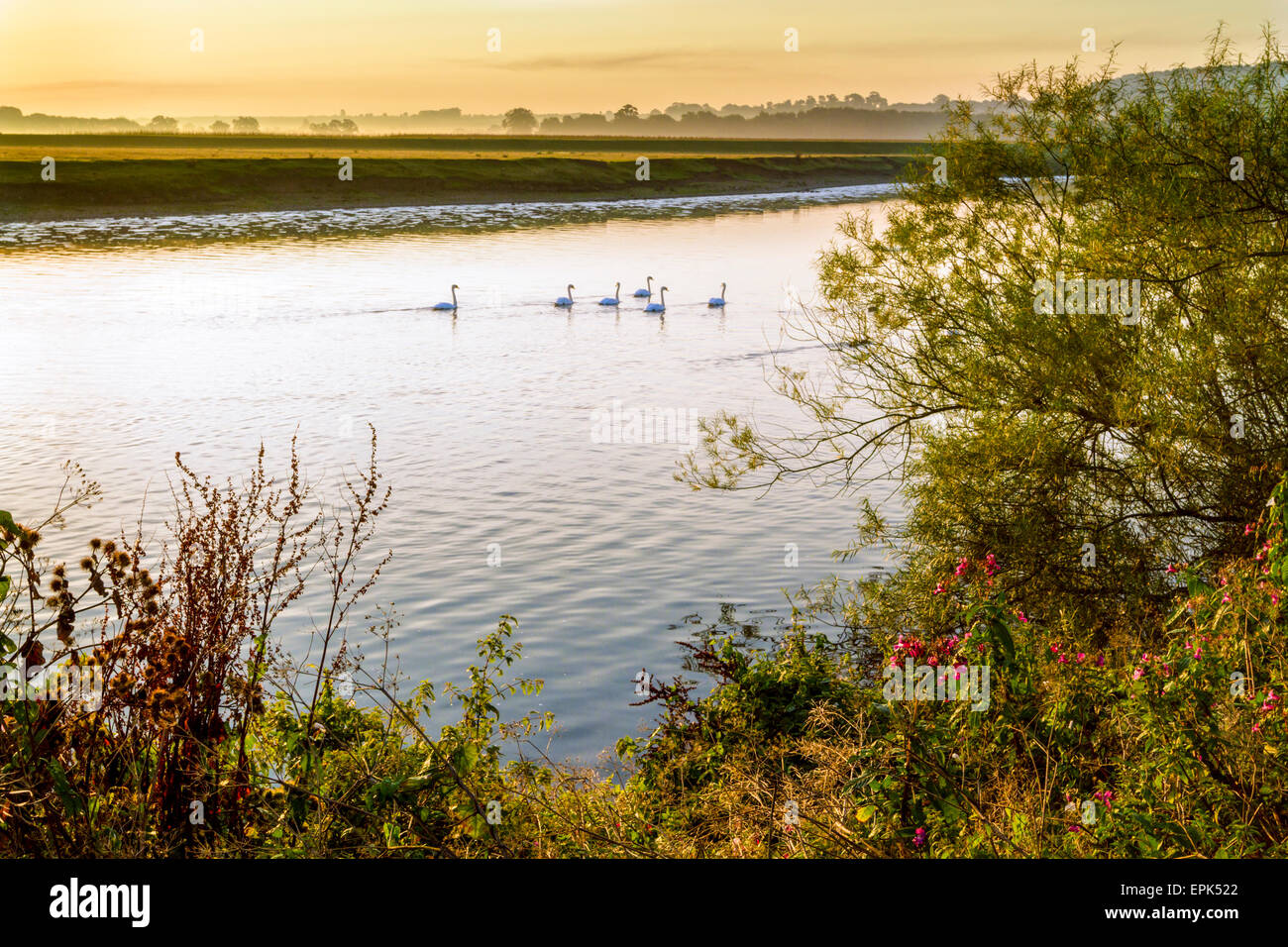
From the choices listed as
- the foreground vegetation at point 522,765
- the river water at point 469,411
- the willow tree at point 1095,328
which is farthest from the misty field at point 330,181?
the foreground vegetation at point 522,765

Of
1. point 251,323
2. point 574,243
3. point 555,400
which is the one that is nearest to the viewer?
point 555,400

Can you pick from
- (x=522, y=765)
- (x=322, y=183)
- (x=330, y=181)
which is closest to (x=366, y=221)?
(x=330, y=181)

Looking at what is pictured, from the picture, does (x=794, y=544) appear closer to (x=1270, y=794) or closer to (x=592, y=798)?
(x=592, y=798)

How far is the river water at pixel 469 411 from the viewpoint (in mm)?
13508

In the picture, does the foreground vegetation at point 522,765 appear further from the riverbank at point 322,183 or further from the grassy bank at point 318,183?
the grassy bank at point 318,183

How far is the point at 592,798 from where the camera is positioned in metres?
7.45

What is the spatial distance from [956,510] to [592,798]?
6972mm

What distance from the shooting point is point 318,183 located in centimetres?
7656

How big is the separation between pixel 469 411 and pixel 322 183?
191 feet

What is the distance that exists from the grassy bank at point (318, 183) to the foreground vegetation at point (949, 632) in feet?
186

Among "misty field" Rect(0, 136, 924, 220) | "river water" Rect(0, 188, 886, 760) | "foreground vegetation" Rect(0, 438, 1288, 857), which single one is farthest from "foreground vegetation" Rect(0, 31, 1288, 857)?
"misty field" Rect(0, 136, 924, 220)

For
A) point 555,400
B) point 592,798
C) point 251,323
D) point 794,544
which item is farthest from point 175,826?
point 251,323

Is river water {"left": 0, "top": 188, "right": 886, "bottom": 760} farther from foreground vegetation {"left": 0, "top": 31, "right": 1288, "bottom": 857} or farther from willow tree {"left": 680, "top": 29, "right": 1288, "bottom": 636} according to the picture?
willow tree {"left": 680, "top": 29, "right": 1288, "bottom": 636}
